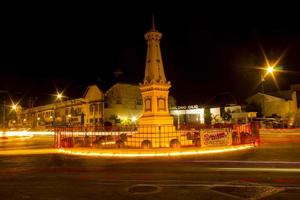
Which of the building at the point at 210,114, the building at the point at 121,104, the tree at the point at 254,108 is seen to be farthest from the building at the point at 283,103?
the building at the point at 121,104

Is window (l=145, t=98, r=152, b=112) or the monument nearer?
the monument

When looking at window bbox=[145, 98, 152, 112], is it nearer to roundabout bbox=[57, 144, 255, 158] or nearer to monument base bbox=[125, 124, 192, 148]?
monument base bbox=[125, 124, 192, 148]

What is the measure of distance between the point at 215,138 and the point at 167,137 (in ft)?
10.2

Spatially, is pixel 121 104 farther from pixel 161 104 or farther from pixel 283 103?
pixel 161 104

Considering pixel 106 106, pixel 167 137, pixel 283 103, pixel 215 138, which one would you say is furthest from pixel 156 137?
pixel 106 106

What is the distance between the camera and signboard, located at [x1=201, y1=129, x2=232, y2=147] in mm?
17891

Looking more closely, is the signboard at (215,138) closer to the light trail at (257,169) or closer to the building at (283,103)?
the light trail at (257,169)

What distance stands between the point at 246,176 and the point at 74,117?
6808cm

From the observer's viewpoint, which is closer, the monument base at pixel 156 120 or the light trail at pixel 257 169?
the light trail at pixel 257 169

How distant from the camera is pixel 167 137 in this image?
19406 millimetres

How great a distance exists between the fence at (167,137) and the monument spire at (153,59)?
3.50 meters

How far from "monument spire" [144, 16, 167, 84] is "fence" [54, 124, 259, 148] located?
11.5 ft

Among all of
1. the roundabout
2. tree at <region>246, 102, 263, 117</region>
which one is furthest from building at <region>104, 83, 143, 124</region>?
the roundabout

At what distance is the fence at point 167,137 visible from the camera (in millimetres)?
18266
